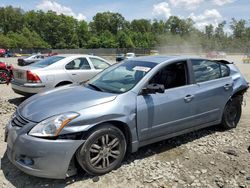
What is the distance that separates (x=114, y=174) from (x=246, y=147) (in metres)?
2.47

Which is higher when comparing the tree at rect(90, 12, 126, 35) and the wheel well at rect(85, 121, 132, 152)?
the tree at rect(90, 12, 126, 35)

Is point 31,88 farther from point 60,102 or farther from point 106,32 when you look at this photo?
point 106,32

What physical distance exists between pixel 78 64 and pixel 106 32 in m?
92.1

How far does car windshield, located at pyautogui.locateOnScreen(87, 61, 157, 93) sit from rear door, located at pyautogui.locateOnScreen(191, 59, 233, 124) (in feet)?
3.10

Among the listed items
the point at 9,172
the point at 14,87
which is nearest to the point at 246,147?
the point at 9,172

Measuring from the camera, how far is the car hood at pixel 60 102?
357 cm

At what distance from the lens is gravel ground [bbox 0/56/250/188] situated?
3637 millimetres

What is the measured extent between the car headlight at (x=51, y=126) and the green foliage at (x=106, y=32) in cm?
8134

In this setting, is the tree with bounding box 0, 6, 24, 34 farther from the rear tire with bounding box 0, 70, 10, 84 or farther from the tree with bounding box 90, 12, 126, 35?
the rear tire with bounding box 0, 70, 10, 84

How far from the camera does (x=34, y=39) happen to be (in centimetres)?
8694

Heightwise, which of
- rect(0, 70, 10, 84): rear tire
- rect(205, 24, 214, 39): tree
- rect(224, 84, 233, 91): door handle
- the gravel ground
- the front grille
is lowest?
the gravel ground

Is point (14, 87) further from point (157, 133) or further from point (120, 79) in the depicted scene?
point (157, 133)

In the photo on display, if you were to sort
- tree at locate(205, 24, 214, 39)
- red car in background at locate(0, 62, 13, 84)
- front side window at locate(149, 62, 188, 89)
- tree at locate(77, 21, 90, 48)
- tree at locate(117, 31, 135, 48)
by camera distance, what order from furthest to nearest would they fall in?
tree at locate(205, 24, 214, 39) → tree at locate(77, 21, 90, 48) → tree at locate(117, 31, 135, 48) → red car in background at locate(0, 62, 13, 84) → front side window at locate(149, 62, 188, 89)

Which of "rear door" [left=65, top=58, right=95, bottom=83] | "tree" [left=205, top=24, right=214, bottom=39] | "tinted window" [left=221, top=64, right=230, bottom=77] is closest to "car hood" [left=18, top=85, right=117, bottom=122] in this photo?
"tinted window" [left=221, top=64, right=230, bottom=77]
